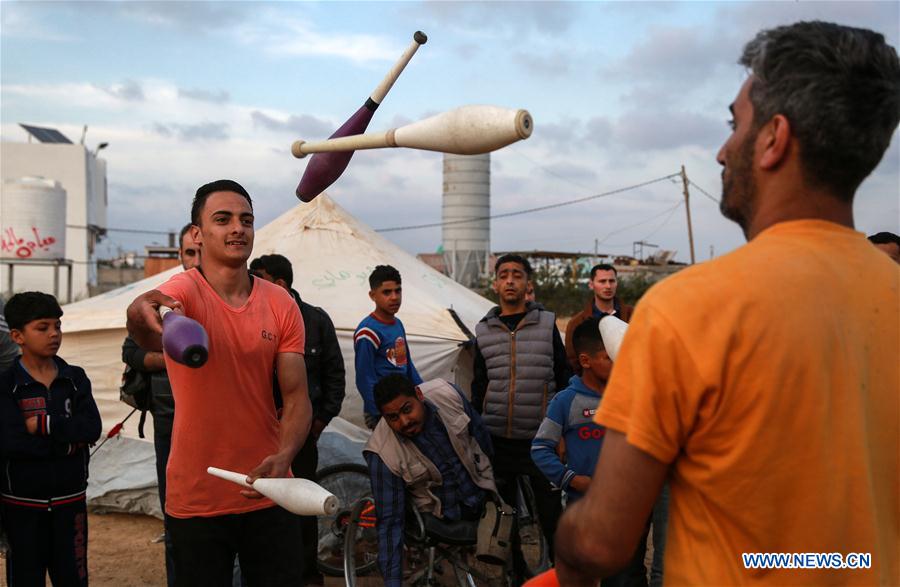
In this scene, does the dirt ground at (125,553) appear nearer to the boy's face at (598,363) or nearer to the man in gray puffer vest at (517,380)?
the man in gray puffer vest at (517,380)

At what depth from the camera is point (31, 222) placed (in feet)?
79.3

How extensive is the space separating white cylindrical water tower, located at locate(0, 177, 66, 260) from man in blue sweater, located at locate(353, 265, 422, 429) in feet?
73.0

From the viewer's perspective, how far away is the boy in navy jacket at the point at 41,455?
350 cm

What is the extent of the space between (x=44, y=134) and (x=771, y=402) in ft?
130

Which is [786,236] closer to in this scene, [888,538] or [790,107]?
[790,107]

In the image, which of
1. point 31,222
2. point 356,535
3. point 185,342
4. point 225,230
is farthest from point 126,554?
point 31,222

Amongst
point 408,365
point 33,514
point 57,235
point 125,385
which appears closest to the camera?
point 33,514

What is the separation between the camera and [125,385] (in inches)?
165

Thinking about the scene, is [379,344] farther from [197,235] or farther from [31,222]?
[31,222]

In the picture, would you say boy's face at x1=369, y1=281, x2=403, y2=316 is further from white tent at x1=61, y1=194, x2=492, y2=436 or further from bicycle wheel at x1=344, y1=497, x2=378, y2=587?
white tent at x1=61, y1=194, x2=492, y2=436

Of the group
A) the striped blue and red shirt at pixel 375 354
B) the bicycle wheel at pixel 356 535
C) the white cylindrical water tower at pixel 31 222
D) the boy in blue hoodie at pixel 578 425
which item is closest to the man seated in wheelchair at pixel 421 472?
the bicycle wheel at pixel 356 535

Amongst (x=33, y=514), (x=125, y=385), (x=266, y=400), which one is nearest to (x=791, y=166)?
(x=266, y=400)

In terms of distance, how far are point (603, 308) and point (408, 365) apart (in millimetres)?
1355

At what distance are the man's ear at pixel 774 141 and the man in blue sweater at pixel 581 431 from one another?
2.52 meters
